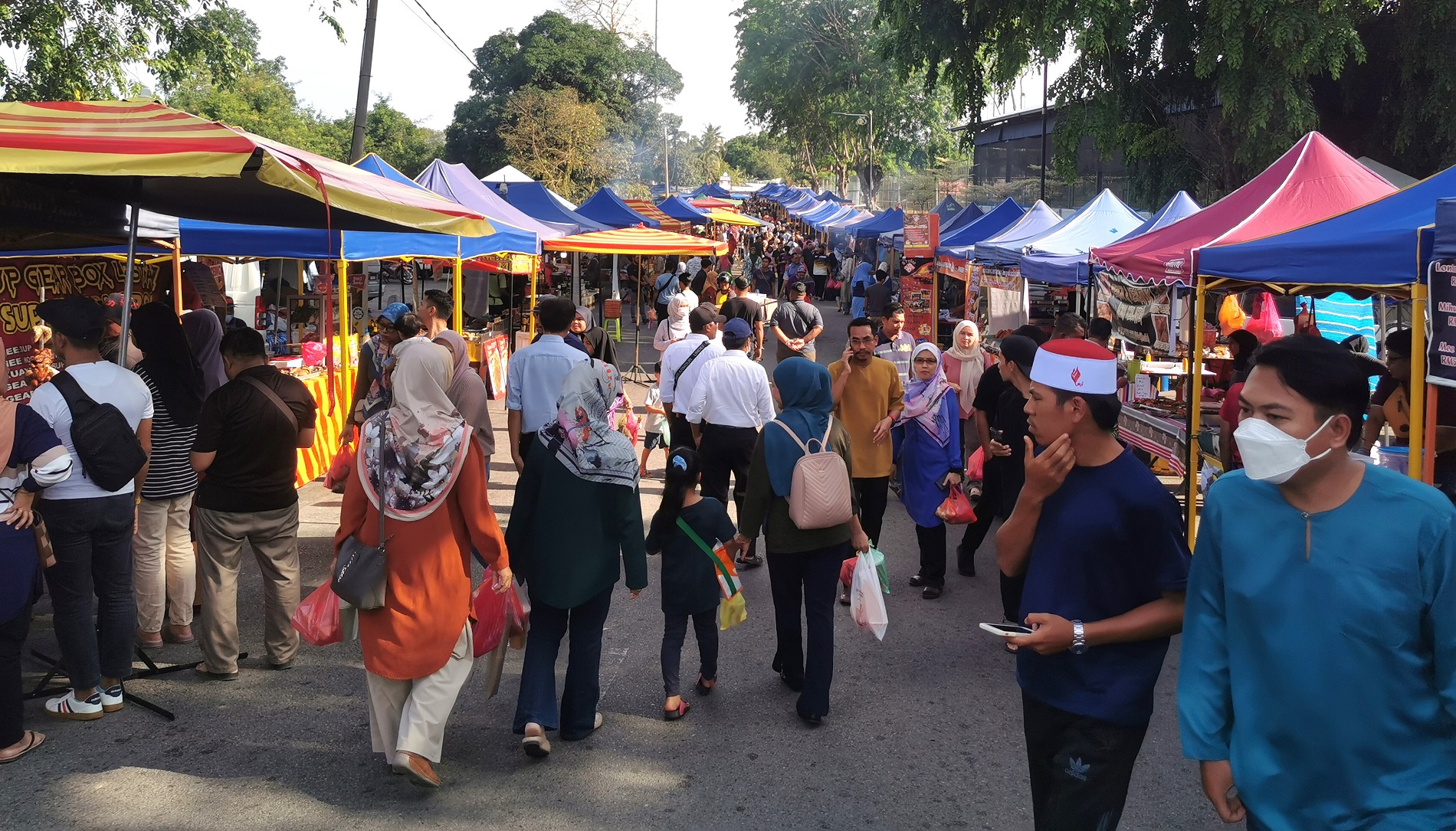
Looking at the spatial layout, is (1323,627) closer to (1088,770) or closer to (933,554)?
(1088,770)

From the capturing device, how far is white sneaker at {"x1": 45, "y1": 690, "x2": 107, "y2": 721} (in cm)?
506

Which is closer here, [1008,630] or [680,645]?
[1008,630]

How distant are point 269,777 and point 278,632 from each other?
1343mm

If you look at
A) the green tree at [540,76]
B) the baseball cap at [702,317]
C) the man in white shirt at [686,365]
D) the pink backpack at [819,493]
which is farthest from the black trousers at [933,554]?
Answer: the green tree at [540,76]

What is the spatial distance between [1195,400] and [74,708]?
704 centimetres

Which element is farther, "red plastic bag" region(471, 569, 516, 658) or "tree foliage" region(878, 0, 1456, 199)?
"tree foliage" region(878, 0, 1456, 199)

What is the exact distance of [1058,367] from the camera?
290 cm

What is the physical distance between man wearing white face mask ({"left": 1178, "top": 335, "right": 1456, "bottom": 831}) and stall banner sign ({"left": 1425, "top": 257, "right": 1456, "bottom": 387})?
317 cm

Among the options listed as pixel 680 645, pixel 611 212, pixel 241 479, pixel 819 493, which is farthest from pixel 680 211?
pixel 819 493

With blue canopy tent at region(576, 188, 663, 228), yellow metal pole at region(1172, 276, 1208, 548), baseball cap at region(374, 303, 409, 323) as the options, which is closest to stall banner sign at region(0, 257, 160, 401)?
baseball cap at region(374, 303, 409, 323)

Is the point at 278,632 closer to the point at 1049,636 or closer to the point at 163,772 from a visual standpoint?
the point at 163,772

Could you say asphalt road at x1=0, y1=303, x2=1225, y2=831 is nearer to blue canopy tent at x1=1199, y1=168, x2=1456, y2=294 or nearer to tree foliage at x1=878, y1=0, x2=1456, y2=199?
blue canopy tent at x1=1199, y1=168, x2=1456, y2=294

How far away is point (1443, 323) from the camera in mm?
5016

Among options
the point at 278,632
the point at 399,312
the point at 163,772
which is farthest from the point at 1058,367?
the point at 399,312
